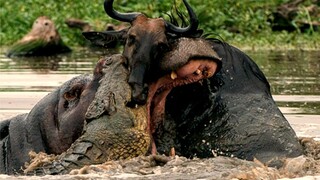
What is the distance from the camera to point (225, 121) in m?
6.96

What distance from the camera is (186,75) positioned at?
6.56 meters

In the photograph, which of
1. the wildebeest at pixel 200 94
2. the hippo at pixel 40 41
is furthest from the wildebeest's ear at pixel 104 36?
the hippo at pixel 40 41

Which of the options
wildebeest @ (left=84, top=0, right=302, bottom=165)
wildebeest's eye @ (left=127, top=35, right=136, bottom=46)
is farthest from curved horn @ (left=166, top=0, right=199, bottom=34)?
wildebeest's eye @ (left=127, top=35, right=136, bottom=46)

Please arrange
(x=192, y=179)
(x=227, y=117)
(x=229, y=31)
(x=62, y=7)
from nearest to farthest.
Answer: (x=192, y=179) < (x=227, y=117) < (x=229, y=31) < (x=62, y=7)

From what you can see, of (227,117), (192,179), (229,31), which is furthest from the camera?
(229,31)

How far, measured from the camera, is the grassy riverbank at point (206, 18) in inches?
827

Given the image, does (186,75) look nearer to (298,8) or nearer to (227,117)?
(227,117)

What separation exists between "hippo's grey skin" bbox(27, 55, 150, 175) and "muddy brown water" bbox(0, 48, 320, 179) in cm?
11

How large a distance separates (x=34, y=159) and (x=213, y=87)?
3.71ft

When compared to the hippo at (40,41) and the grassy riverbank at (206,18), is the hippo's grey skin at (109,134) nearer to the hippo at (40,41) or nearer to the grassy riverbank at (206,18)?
the hippo at (40,41)

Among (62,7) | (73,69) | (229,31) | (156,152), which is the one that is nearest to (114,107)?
(156,152)

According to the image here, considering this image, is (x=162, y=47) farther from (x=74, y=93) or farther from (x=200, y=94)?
(x=74, y=93)

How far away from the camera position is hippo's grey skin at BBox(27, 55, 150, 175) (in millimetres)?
6195

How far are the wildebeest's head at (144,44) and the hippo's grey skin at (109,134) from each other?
0.22ft
